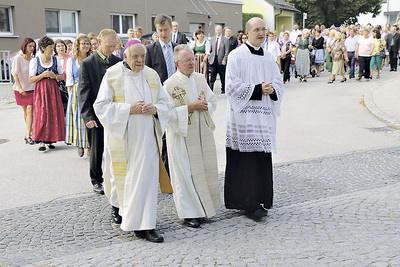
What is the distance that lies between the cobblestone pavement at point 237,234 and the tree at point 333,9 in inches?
1966

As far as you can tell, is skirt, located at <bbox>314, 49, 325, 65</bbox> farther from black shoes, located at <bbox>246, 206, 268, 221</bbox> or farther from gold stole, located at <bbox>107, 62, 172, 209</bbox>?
gold stole, located at <bbox>107, 62, 172, 209</bbox>

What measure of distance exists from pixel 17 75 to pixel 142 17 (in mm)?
18759

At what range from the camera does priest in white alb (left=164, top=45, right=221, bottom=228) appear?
564 cm

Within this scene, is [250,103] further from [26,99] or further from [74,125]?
[26,99]

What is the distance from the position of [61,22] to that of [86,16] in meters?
1.36

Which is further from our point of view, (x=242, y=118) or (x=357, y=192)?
(x=357, y=192)

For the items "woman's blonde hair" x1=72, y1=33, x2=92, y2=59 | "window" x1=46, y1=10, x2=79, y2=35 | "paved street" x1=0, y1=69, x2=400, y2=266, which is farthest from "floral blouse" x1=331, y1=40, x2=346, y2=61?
"woman's blonde hair" x1=72, y1=33, x2=92, y2=59

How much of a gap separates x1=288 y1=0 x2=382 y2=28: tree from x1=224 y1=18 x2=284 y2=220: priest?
50602 mm

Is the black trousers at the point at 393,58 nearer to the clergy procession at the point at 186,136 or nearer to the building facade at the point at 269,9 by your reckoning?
the clergy procession at the point at 186,136

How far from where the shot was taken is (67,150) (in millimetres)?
9922

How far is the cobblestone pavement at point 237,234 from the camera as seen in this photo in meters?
4.63

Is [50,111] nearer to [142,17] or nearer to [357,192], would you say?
[357,192]

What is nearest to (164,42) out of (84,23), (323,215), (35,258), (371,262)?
(323,215)

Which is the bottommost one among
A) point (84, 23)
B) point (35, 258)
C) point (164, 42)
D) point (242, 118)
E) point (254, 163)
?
point (35, 258)
